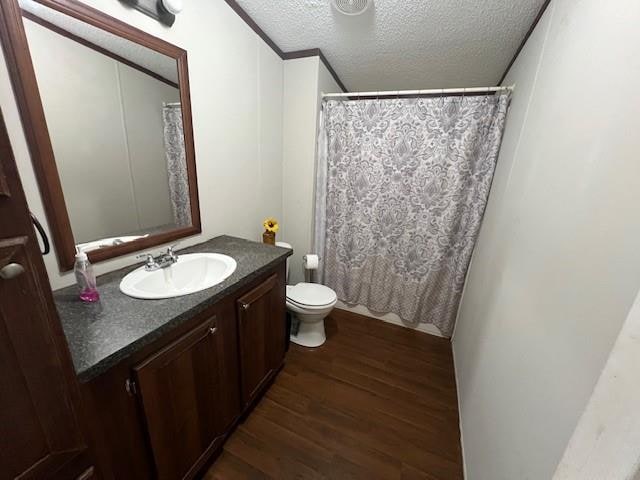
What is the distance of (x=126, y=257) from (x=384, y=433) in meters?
1.60

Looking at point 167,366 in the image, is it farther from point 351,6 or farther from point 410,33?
point 410,33

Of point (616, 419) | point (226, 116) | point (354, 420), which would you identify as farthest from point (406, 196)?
point (616, 419)

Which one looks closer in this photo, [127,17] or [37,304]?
[37,304]

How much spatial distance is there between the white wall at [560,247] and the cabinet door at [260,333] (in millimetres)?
1072

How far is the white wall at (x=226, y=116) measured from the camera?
1.18 m

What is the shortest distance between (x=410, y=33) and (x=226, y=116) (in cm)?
124

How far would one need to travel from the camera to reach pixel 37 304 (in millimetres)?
419

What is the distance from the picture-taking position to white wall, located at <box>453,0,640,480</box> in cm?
53

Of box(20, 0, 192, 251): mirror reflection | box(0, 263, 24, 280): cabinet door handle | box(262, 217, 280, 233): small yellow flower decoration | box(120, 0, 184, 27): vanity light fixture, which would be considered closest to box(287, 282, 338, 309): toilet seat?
box(262, 217, 280, 233): small yellow flower decoration

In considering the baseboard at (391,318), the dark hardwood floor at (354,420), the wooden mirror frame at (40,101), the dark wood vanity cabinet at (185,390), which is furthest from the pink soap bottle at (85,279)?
the baseboard at (391,318)

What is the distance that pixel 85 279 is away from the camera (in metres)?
0.86

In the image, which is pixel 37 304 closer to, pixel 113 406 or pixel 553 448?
pixel 113 406

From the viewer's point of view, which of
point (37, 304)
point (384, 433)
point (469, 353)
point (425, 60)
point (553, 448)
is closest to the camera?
point (37, 304)

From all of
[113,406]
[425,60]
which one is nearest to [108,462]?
[113,406]
